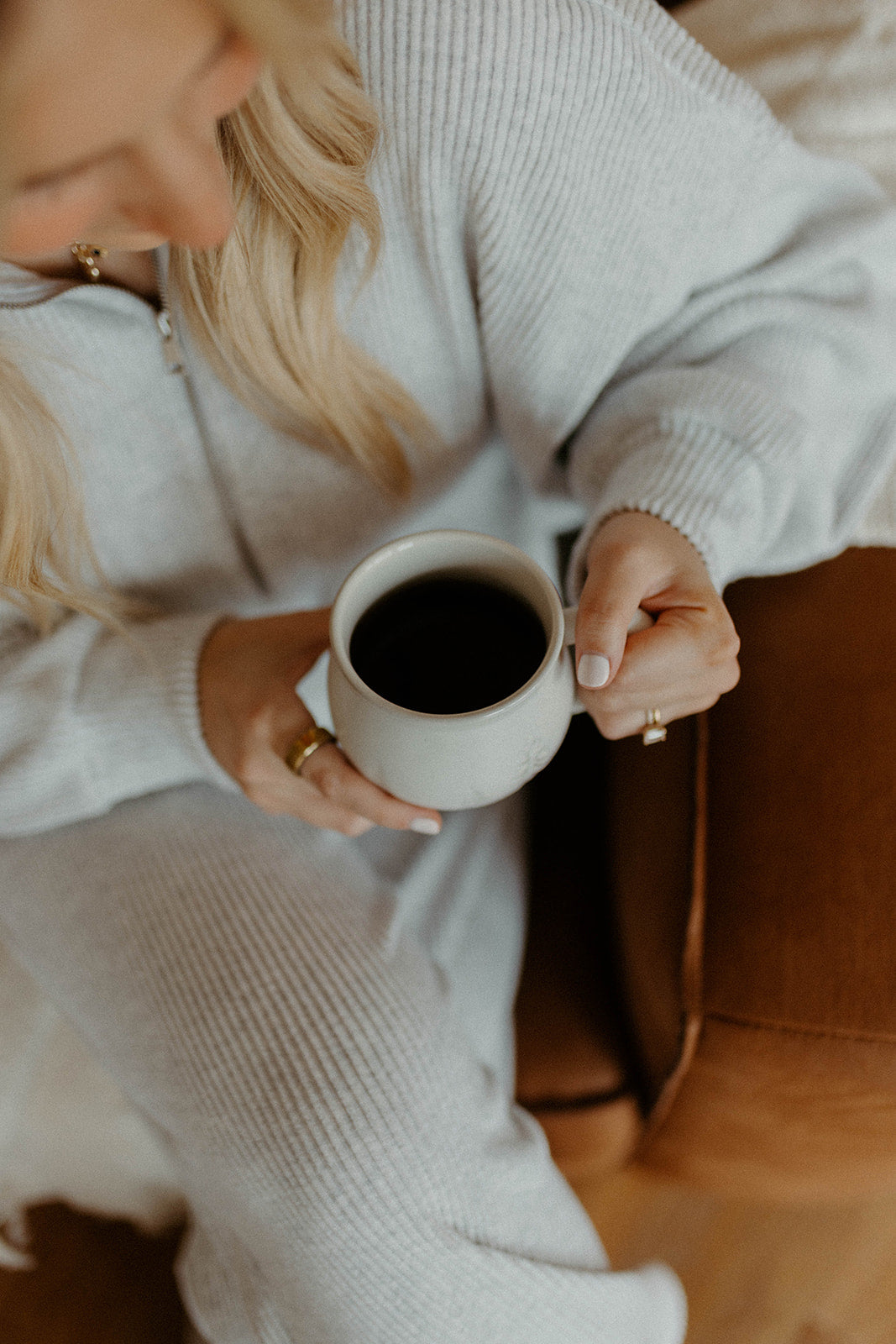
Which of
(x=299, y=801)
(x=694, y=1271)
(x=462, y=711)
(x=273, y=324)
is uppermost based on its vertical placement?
(x=273, y=324)

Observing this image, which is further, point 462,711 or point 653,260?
point 653,260

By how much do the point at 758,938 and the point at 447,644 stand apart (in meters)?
0.28

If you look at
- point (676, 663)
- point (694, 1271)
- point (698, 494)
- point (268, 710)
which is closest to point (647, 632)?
point (676, 663)

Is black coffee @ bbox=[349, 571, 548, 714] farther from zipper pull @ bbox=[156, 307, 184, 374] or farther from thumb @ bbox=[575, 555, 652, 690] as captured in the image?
zipper pull @ bbox=[156, 307, 184, 374]

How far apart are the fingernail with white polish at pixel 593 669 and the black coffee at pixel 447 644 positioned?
3 cm

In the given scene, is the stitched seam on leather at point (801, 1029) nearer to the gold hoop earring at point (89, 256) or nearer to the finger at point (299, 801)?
the finger at point (299, 801)

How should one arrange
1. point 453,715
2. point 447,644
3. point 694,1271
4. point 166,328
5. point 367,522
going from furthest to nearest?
point 694,1271
point 367,522
point 166,328
point 447,644
point 453,715

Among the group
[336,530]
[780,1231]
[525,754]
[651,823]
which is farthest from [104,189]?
[780,1231]

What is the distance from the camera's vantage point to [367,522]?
0.76 m

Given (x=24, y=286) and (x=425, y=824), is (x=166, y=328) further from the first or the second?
(x=425, y=824)

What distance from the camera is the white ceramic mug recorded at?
0.39m

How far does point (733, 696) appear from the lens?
0.65 metres

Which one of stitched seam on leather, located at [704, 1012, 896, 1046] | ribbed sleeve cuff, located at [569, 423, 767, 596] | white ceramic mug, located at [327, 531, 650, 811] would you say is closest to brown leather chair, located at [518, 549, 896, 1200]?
stitched seam on leather, located at [704, 1012, 896, 1046]

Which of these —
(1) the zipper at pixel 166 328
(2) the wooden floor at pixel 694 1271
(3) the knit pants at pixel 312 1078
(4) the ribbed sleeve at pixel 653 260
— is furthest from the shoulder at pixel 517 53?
(2) the wooden floor at pixel 694 1271
